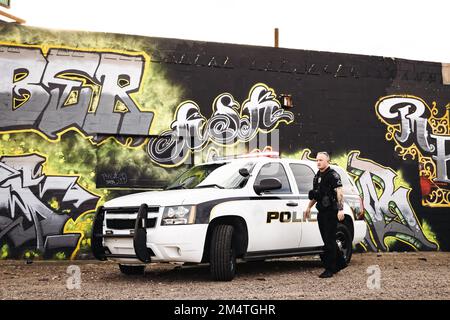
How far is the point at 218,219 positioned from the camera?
8703 mm

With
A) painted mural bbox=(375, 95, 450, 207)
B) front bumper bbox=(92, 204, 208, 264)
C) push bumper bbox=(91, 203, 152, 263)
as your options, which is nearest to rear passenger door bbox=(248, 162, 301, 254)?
front bumper bbox=(92, 204, 208, 264)

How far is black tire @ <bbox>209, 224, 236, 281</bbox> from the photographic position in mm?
8445

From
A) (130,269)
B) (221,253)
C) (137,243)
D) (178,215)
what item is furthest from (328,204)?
(130,269)

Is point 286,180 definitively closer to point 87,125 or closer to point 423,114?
point 87,125

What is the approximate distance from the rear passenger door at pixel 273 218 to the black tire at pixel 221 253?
0.53 meters

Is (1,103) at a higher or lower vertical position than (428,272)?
higher

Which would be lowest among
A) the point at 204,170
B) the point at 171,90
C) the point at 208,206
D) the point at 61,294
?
the point at 61,294

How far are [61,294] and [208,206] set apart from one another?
2.22 m

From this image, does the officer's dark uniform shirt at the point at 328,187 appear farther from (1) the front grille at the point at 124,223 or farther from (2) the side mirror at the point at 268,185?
(1) the front grille at the point at 124,223

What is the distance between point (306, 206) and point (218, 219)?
1899mm

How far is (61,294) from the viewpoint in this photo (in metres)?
7.70

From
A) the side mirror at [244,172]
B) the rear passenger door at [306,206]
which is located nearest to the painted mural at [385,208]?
the rear passenger door at [306,206]

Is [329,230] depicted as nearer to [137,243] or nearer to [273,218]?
[273,218]

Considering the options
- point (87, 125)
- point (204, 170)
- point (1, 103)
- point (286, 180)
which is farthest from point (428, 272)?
point (1, 103)
